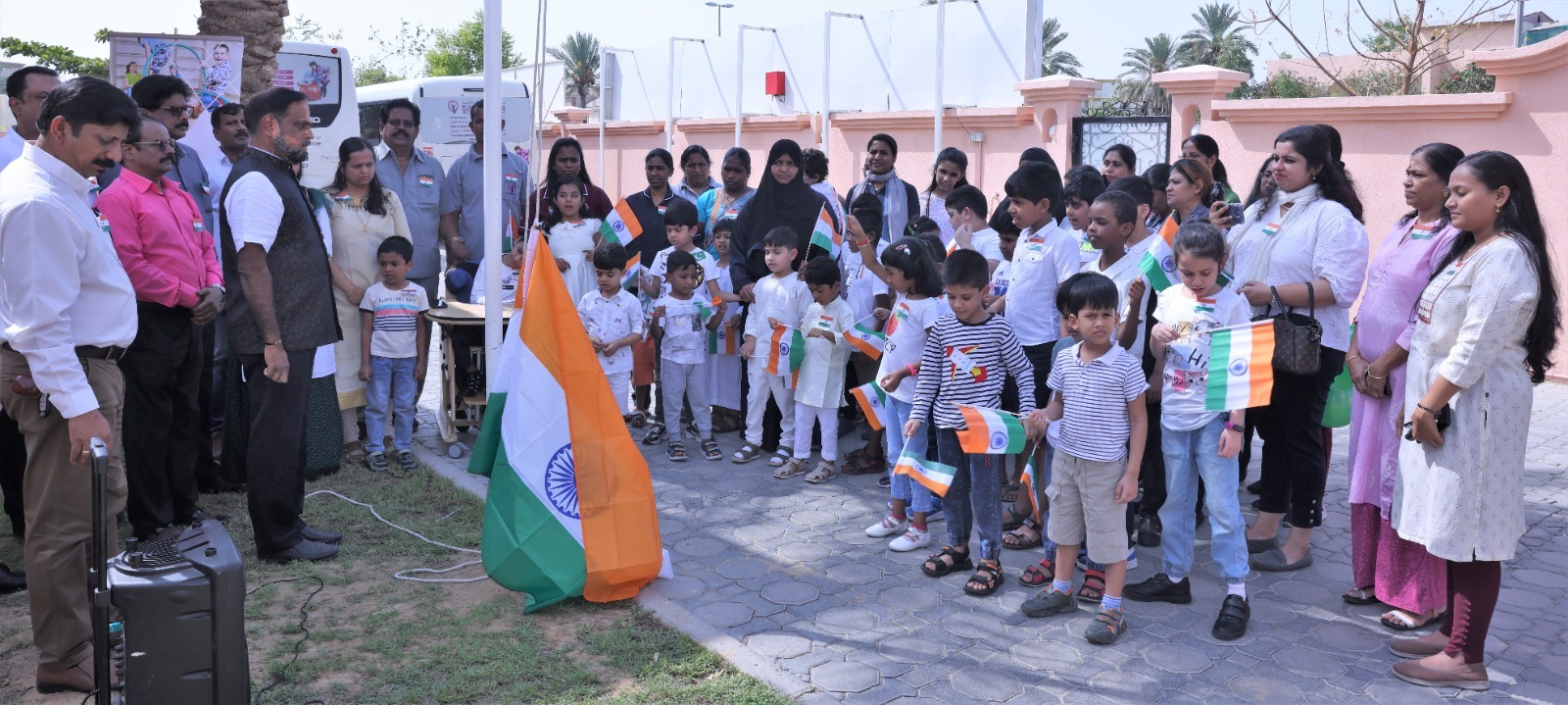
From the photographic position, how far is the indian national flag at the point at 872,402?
20.2ft

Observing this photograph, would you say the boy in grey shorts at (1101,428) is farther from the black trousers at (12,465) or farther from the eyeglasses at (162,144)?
→ the black trousers at (12,465)

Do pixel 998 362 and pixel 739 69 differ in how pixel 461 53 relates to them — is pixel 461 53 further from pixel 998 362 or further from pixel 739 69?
pixel 998 362

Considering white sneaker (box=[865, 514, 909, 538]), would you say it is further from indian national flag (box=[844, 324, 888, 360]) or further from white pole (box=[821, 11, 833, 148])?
white pole (box=[821, 11, 833, 148])

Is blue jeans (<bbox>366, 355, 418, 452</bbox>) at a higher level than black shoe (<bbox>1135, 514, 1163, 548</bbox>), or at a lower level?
higher

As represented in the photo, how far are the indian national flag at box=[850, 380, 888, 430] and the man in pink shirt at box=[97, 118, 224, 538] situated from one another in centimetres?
315

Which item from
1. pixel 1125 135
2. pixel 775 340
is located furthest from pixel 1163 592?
pixel 1125 135

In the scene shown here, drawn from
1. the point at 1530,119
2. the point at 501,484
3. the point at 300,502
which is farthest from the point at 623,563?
the point at 1530,119

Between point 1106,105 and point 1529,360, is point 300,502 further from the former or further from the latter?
point 1106,105

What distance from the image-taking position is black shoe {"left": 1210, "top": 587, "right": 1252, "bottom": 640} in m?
4.52

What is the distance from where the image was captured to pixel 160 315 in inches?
215

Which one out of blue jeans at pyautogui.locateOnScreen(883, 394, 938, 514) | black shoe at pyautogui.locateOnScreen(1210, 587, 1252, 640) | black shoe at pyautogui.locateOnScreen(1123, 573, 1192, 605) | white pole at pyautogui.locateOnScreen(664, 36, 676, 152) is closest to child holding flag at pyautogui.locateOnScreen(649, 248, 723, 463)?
blue jeans at pyautogui.locateOnScreen(883, 394, 938, 514)

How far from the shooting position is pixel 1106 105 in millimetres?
25172

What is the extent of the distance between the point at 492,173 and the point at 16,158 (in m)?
2.23

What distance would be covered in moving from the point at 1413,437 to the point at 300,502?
4.70m
